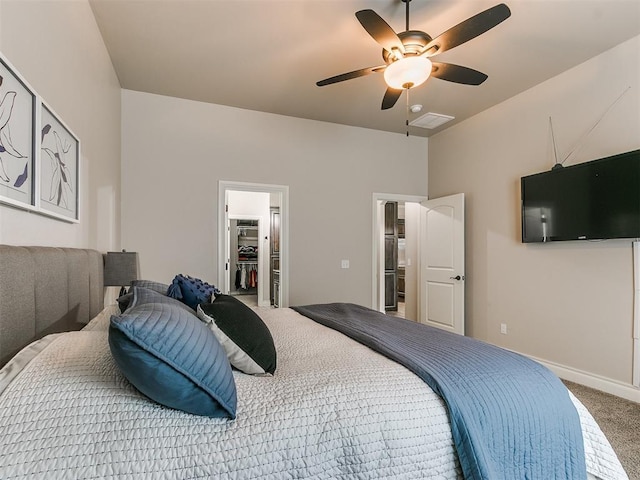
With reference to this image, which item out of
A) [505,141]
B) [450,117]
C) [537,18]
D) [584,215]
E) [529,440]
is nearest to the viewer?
[529,440]

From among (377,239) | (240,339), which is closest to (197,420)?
(240,339)

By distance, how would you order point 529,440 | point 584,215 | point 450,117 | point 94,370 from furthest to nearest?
1. point 450,117
2. point 584,215
3. point 529,440
4. point 94,370

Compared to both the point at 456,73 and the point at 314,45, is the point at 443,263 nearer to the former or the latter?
the point at 456,73

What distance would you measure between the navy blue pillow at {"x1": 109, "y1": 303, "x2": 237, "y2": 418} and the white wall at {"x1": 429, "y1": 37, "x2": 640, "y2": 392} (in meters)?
3.33

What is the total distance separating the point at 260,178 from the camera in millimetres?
4141

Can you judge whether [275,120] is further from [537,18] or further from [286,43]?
[537,18]

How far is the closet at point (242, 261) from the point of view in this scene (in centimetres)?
848

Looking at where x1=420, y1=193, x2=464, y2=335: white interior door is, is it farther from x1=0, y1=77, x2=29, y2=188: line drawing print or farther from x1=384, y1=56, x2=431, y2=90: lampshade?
x1=0, y1=77, x2=29, y2=188: line drawing print

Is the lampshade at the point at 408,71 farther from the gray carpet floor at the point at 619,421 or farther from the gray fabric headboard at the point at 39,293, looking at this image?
the gray carpet floor at the point at 619,421

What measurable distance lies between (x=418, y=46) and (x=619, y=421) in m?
2.96

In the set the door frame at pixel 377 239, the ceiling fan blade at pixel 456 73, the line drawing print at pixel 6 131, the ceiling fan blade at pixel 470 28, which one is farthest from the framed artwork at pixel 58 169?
the door frame at pixel 377 239

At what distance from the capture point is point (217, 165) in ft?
13.0

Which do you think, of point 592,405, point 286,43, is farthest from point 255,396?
point 592,405

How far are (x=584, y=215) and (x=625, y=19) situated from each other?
1504 mm
